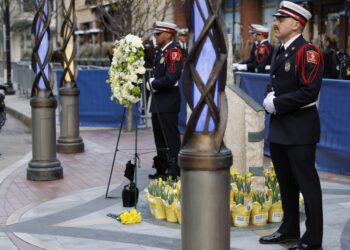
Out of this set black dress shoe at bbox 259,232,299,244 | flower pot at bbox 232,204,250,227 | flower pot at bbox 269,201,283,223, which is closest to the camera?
black dress shoe at bbox 259,232,299,244

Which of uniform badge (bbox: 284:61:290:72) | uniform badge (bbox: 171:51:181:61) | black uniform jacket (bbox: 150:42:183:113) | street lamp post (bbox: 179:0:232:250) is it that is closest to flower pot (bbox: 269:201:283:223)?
uniform badge (bbox: 284:61:290:72)

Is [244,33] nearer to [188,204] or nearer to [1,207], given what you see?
[1,207]

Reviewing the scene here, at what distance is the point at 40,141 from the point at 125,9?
5986 mm

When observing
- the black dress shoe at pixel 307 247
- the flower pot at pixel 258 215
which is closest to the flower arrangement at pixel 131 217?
the flower pot at pixel 258 215

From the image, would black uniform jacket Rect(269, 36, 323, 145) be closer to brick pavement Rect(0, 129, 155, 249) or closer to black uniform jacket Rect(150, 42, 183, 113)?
brick pavement Rect(0, 129, 155, 249)

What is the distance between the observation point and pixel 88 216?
22.8 ft

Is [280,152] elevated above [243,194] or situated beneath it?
elevated above

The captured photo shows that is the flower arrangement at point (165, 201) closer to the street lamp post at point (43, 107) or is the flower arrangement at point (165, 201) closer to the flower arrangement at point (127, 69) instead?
the flower arrangement at point (127, 69)

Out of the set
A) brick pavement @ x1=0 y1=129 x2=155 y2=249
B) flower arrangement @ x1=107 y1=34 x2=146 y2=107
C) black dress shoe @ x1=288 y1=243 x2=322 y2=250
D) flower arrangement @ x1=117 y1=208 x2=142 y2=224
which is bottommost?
brick pavement @ x1=0 y1=129 x2=155 y2=249

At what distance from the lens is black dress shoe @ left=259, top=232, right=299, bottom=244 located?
571cm

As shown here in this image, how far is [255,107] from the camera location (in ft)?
22.5

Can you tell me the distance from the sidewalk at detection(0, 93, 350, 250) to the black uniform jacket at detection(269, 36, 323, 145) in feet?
3.30

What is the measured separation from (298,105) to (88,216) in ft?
9.04

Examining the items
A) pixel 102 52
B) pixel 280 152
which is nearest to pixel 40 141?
pixel 280 152
